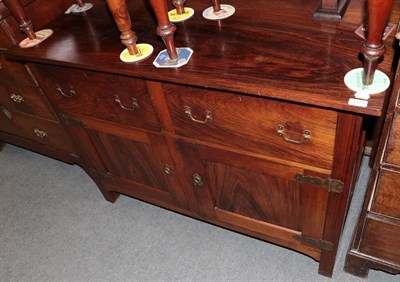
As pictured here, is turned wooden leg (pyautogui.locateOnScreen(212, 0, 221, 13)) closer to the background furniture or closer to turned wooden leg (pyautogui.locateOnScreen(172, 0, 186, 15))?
turned wooden leg (pyautogui.locateOnScreen(172, 0, 186, 15))

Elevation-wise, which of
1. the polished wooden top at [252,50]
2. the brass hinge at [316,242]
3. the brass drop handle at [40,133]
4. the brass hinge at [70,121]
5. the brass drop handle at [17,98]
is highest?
the polished wooden top at [252,50]

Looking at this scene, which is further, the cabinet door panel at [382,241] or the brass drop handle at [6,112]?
the brass drop handle at [6,112]

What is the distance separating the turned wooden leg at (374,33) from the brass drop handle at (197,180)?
653 mm

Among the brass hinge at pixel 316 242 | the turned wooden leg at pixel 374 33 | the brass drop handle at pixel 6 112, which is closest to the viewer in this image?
the turned wooden leg at pixel 374 33

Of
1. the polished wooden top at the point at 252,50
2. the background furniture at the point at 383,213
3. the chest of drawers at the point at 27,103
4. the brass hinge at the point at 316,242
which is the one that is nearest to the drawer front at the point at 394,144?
the background furniture at the point at 383,213

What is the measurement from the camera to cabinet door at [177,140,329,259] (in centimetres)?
108

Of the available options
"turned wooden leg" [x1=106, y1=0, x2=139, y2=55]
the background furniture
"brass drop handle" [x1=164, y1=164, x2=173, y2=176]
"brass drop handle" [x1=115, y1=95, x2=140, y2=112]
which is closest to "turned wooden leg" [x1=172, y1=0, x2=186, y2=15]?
"turned wooden leg" [x1=106, y1=0, x2=139, y2=55]

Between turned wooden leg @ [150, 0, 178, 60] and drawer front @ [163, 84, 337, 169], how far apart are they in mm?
114

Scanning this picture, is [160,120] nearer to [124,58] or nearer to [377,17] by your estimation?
[124,58]

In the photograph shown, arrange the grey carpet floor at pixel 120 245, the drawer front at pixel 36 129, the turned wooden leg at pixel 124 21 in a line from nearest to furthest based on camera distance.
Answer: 1. the turned wooden leg at pixel 124 21
2. the grey carpet floor at pixel 120 245
3. the drawer front at pixel 36 129

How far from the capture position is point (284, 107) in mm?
885

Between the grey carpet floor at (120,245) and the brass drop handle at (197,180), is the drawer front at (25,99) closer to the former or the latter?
the grey carpet floor at (120,245)

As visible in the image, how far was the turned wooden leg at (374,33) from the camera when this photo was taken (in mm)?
648

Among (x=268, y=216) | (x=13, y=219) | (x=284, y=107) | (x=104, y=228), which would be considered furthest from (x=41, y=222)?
(x=284, y=107)
